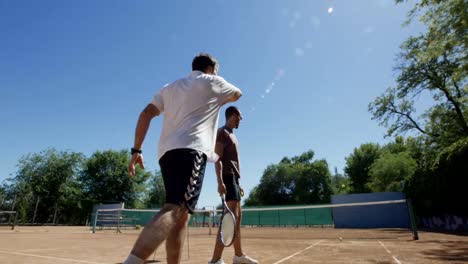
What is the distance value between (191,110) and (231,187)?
7.31 feet

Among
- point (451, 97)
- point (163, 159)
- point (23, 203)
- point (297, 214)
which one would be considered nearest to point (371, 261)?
point (163, 159)

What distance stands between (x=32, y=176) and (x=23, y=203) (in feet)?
53.4

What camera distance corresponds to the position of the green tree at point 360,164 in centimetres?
5847

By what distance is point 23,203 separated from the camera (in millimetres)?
34156

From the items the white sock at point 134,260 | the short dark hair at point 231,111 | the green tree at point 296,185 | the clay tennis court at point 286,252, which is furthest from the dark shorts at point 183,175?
the green tree at point 296,185

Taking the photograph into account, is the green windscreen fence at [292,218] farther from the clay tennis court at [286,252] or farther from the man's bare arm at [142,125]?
the man's bare arm at [142,125]

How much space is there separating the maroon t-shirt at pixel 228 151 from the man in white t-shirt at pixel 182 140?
1724 millimetres

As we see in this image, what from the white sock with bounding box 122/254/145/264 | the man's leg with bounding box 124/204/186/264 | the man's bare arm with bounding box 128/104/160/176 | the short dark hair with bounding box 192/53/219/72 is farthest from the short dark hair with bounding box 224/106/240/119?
the white sock with bounding box 122/254/145/264

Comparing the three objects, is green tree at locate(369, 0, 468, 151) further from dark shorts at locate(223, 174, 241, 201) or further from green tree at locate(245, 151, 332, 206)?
green tree at locate(245, 151, 332, 206)

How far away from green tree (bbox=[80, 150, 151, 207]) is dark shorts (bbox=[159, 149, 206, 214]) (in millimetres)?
52839

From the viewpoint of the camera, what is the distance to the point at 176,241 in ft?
7.27

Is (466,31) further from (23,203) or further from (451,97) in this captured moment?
(23,203)

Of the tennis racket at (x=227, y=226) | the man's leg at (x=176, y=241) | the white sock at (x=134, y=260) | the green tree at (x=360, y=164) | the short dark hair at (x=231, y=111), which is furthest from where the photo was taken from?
the green tree at (x=360, y=164)

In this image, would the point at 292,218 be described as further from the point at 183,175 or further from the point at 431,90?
the point at 183,175
